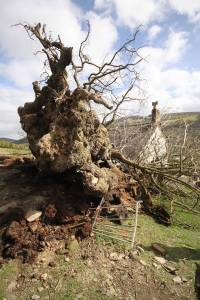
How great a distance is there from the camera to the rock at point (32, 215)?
26.7 feet

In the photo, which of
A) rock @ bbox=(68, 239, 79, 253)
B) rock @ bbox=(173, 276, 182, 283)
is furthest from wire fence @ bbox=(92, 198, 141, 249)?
rock @ bbox=(173, 276, 182, 283)

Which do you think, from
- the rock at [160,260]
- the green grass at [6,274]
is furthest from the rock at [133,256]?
the green grass at [6,274]

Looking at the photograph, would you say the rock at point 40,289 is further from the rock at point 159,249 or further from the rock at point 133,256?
the rock at point 159,249

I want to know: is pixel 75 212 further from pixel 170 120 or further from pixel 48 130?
pixel 170 120

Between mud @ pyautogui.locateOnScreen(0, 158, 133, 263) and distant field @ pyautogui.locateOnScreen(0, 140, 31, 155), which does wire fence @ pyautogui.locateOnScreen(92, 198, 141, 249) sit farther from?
distant field @ pyautogui.locateOnScreen(0, 140, 31, 155)

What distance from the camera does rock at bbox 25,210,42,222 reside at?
8.14m

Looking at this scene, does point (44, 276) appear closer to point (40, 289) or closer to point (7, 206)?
point (40, 289)

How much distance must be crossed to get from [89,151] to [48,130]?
4.28ft

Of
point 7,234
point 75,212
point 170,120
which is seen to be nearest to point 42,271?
point 7,234

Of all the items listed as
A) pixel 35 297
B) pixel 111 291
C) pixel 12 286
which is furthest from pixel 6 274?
pixel 111 291

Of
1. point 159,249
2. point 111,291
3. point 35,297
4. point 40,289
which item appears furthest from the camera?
point 159,249

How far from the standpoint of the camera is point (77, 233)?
8.32 meters

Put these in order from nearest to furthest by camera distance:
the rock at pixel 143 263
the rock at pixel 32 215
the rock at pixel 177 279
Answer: the rock at pixel 177 279
the rock at pixel 143 263
the rock at pixel 32 215

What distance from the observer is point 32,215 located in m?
8.23
